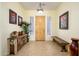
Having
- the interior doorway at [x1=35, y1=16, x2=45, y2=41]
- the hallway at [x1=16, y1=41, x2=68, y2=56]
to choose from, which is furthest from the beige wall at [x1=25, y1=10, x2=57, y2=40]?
the hallway at [x1=16, y1=41, x2=68, y2=56]

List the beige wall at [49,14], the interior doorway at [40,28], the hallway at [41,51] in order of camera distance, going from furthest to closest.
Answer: the interior doorway at [40,28]
the beige wall at [49,14]
the hallway at [41,51]

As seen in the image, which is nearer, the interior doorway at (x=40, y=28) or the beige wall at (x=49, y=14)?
the beige wall at (x=49, y=14)

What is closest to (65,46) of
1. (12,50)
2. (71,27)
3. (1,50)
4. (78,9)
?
(71,27)

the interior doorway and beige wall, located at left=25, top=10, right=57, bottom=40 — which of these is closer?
beige wall, located at left=25, top=10, right=57, bottom=40

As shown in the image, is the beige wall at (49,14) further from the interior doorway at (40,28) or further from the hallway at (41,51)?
the hallway at (41,51)

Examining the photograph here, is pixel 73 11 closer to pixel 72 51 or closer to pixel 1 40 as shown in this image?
pixel 72 51

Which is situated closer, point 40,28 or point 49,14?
point 49,14

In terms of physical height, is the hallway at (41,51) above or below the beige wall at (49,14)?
below

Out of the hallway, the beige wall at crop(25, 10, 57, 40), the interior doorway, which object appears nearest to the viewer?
the hallway

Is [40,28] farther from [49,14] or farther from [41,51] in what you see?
[41,51]

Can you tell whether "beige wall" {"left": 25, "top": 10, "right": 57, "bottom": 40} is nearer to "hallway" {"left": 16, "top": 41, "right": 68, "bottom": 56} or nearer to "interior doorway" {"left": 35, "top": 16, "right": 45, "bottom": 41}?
"interior doorway" {"left": 35, "top": 16, "right": 45, "bottom": 41}

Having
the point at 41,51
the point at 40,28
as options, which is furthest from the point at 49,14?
the point at 41,51

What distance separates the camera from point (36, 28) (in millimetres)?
10398

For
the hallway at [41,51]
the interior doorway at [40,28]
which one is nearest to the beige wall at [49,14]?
the interior doorway at [40,28]
